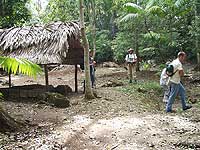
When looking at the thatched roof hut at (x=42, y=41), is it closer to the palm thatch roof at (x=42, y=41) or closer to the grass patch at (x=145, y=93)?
the palm thatch roof at (x=42, y=41)

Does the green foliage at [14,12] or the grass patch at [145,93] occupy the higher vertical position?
the green foliage at [14,12]

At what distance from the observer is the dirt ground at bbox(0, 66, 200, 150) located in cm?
666

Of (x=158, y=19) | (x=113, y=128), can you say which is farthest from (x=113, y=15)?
(x=113, y=128)

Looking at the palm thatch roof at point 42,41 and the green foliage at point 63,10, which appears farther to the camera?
the green foliage at point 63,10

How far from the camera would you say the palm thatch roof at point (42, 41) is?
12.3m

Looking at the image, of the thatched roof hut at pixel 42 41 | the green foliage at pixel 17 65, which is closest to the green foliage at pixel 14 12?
the thatched roof hut at pixel 42 41

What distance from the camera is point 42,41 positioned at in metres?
12.9

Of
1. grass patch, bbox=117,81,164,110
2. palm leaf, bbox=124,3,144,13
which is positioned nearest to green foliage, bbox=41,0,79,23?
palm leaf, bbox=124,3,144,13

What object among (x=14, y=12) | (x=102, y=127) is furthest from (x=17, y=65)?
(x=14, y=12)

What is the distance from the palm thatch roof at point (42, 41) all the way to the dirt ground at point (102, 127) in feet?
6.04

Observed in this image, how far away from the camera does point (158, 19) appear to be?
19062 mm

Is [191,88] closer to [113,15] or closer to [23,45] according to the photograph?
[23,45]

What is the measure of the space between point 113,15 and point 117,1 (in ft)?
27.7

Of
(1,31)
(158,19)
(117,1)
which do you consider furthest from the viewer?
(117,1)
